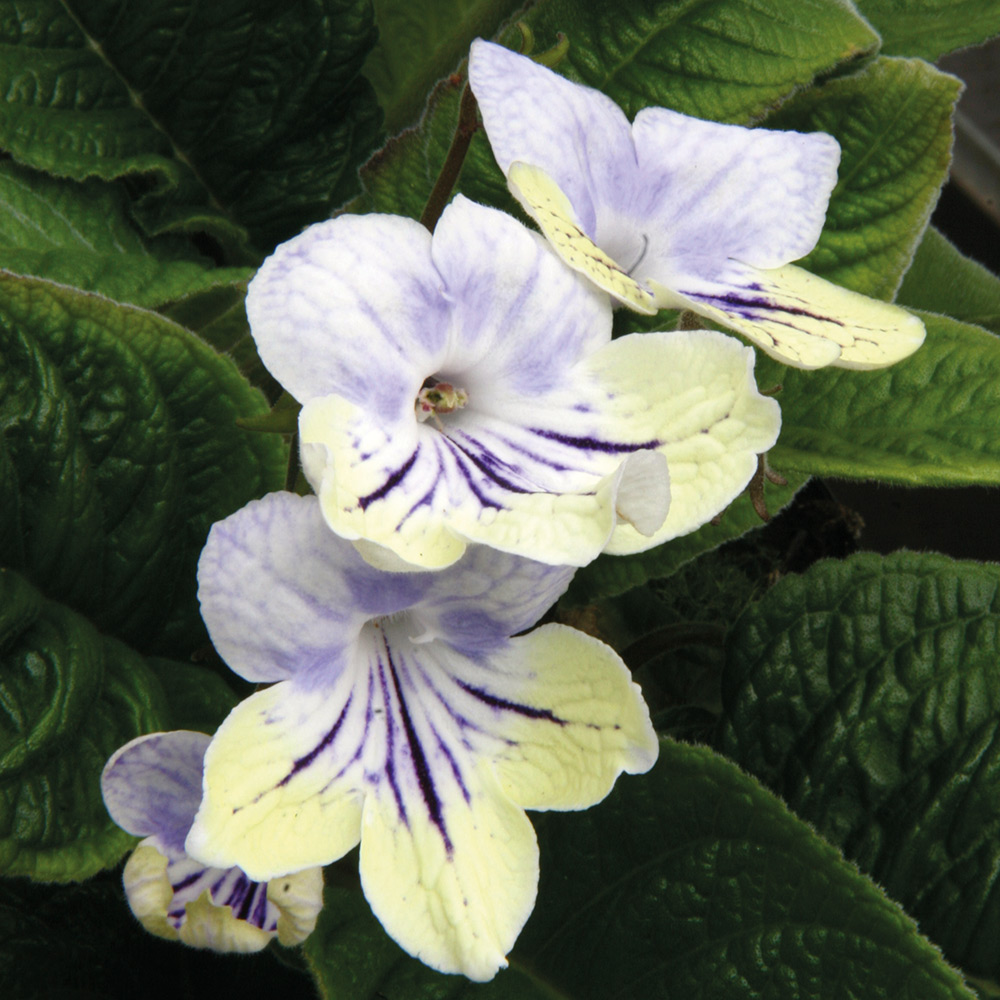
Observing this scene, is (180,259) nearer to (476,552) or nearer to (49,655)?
(49,655)

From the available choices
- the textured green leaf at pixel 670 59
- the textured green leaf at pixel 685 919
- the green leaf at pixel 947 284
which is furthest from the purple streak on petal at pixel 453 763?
the green leaf at pixel 947 284

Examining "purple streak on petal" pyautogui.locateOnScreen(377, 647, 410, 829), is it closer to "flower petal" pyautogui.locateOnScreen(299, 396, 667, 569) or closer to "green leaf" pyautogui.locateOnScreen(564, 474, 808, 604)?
"flower petal" pyautogui.locateOnScreen(299, 396, 667, 569)

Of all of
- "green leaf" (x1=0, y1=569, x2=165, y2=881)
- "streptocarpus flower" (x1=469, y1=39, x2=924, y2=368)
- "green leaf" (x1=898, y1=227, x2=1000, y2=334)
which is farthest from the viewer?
"green leaf" (x1=898, y1=227, x2=1000, y2=334)

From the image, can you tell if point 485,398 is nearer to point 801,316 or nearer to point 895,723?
point 801,316

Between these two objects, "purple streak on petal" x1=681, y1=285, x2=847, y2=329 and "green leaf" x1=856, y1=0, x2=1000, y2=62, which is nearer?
"purple streak on petal" x1=681, y1=285, x2=847, y2=329

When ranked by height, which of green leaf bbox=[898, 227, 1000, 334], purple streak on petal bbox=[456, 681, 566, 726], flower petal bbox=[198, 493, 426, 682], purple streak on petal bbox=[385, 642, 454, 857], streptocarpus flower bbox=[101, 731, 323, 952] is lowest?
streptocarpus flower bbox=[101, 731, 323, 952]

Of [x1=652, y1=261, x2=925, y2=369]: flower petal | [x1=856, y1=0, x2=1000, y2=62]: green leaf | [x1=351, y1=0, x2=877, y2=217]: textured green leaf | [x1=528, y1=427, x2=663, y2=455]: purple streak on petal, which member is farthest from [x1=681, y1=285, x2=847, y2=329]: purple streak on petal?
[x1=856, y1=0, x2=1000, y2=62]: green leaf
